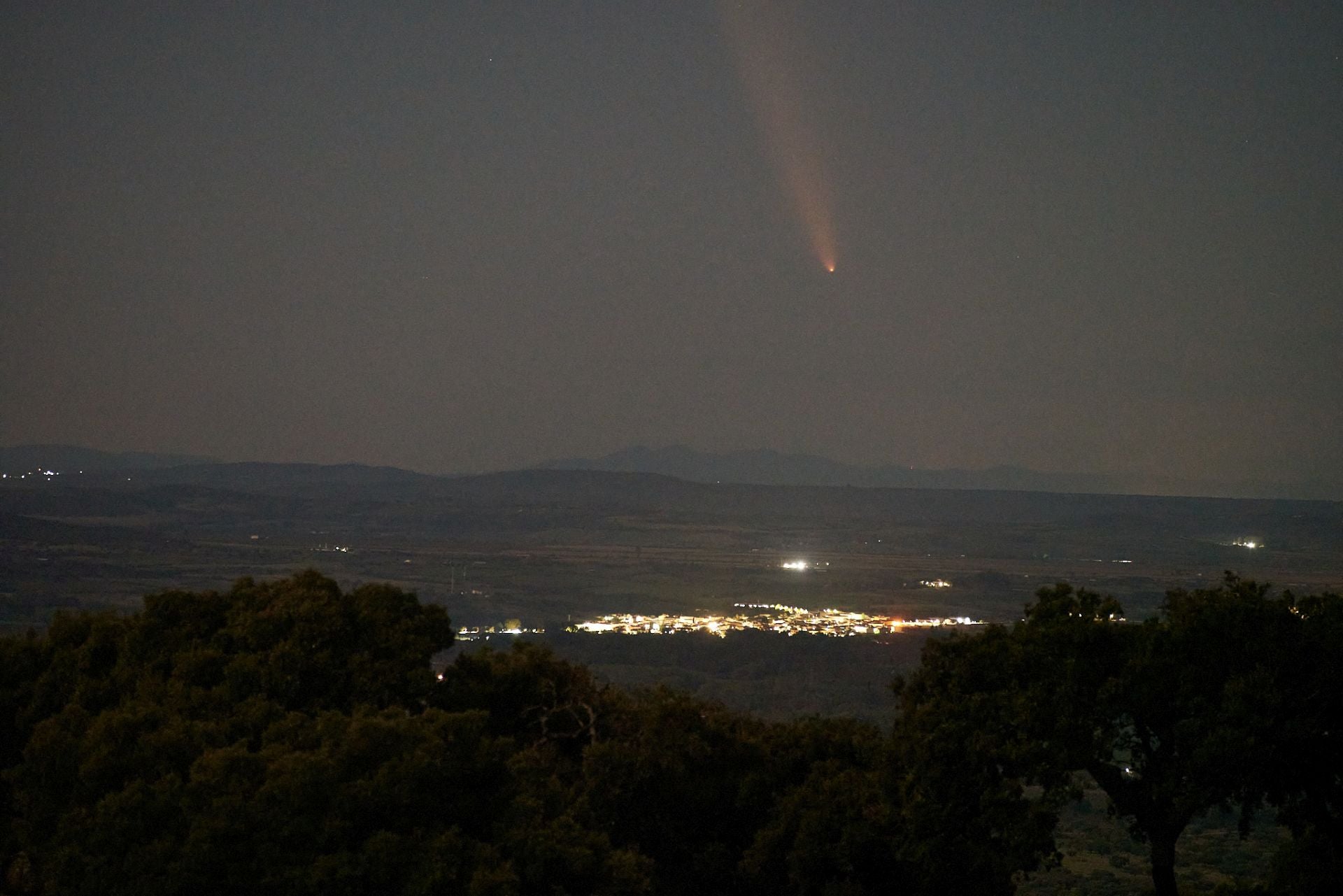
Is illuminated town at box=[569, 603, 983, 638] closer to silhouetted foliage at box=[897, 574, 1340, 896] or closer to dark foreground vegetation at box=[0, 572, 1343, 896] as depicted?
dark foreground vegetation at box=[0, 572, 1343, 896]

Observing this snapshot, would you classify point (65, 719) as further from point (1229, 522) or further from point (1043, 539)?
point (1229, 522)

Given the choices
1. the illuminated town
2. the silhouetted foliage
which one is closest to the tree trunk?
the silhouetted foliage

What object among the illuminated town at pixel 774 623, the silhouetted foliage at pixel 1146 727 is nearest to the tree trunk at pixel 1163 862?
the silhouetted foliage at pixel 1146 727

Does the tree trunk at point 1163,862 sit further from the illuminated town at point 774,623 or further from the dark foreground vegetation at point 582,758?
the illuminated town at point 774,623

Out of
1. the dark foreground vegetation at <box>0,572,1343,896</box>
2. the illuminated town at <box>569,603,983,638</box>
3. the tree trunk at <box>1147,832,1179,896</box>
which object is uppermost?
the dark foreground vegetation at <box>0,572,1343,896</box>

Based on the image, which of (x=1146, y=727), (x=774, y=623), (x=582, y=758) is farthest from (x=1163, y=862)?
(x=774, y=623)

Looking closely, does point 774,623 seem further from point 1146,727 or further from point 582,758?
point 1146,727

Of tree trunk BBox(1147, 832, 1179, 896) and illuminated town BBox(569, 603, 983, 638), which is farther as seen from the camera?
illuminated town BBox(569, 603, 983, 638)
